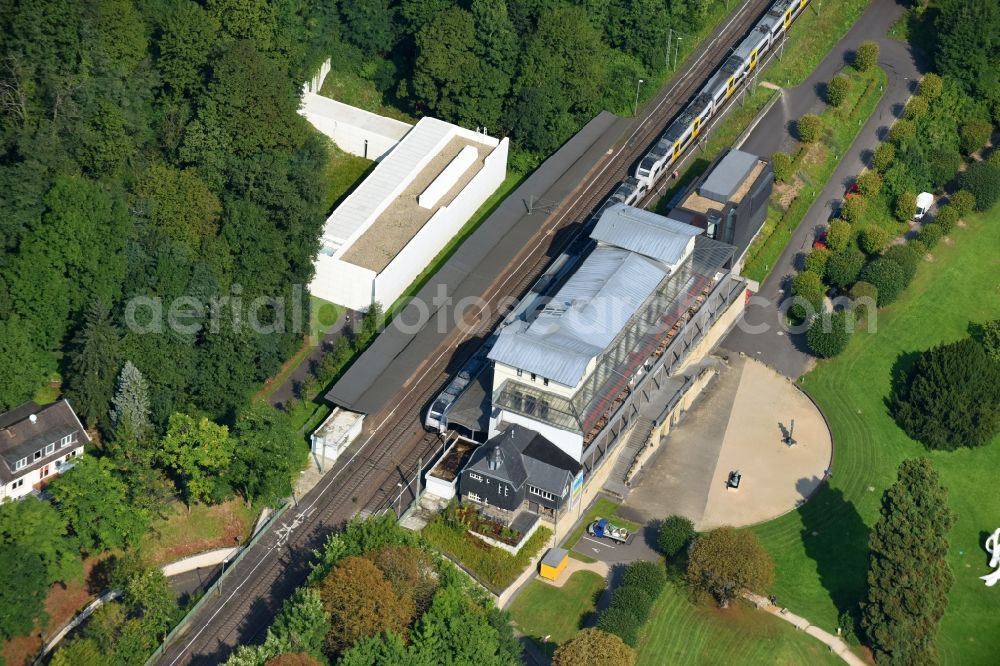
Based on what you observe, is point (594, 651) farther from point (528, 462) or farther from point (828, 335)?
point (828, 335)

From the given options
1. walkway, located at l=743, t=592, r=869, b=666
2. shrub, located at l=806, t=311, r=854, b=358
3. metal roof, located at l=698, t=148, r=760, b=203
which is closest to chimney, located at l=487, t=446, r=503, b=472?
walkway, located at l=743, t=592, r=869, b=666

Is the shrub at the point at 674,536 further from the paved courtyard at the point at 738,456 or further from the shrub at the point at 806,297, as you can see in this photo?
the shrub at the point at 806,297

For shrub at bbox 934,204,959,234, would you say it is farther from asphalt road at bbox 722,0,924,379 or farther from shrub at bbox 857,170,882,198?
asphalt road at bbox 722,0,924,379

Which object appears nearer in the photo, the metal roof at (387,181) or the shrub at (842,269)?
the metal roof at (387,181)

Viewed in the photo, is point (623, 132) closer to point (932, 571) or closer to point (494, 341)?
point (494, 341)

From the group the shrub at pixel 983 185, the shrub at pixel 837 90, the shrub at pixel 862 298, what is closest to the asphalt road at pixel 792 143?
the shrub at pixel 837 90

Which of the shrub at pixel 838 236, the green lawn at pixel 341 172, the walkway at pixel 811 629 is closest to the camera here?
the walkway at pixel 811 629
